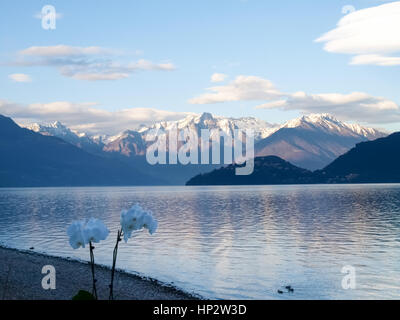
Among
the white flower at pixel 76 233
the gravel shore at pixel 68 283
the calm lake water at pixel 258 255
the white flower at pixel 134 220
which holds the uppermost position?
the white flower at pixel 134 220

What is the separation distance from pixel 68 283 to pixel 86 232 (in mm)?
29617

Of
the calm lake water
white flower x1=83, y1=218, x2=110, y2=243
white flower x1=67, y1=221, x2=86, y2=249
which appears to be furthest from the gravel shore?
white flower x1=83, y1=218, x2=110, y2=243

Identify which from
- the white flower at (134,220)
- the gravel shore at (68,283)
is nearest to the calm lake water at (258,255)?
the gravel shore at (68,283)

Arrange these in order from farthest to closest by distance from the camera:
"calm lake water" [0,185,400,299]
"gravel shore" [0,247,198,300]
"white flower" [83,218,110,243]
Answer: "calm lake water" [0,185,400,299] → "gravel shore" [0,247,198,300] → "white flower" [83,218,110,243]

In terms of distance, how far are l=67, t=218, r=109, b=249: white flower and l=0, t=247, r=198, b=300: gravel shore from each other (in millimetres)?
20611

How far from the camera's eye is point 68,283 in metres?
33.4

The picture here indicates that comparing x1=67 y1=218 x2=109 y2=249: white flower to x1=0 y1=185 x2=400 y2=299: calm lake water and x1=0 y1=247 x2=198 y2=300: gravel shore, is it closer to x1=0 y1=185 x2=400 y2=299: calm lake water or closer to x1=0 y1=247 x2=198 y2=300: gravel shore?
x1=0 y1=247 x2=198 y2=300: gravel shore

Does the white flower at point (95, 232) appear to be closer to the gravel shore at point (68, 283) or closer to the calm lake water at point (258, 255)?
the gravel shore at point (68, 283)

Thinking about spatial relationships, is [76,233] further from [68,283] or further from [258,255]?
[258,255]

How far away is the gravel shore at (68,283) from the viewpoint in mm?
27641

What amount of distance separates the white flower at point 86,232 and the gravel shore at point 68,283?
811 inches

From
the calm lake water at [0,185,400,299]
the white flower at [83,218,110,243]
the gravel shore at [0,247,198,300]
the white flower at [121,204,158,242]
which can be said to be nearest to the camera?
the white flower at [83,218,110,243]

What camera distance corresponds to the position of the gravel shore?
27.6 meters

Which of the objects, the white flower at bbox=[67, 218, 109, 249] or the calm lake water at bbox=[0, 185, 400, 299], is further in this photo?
the calm lake water at bbox=[0, 185, 400, 299]
